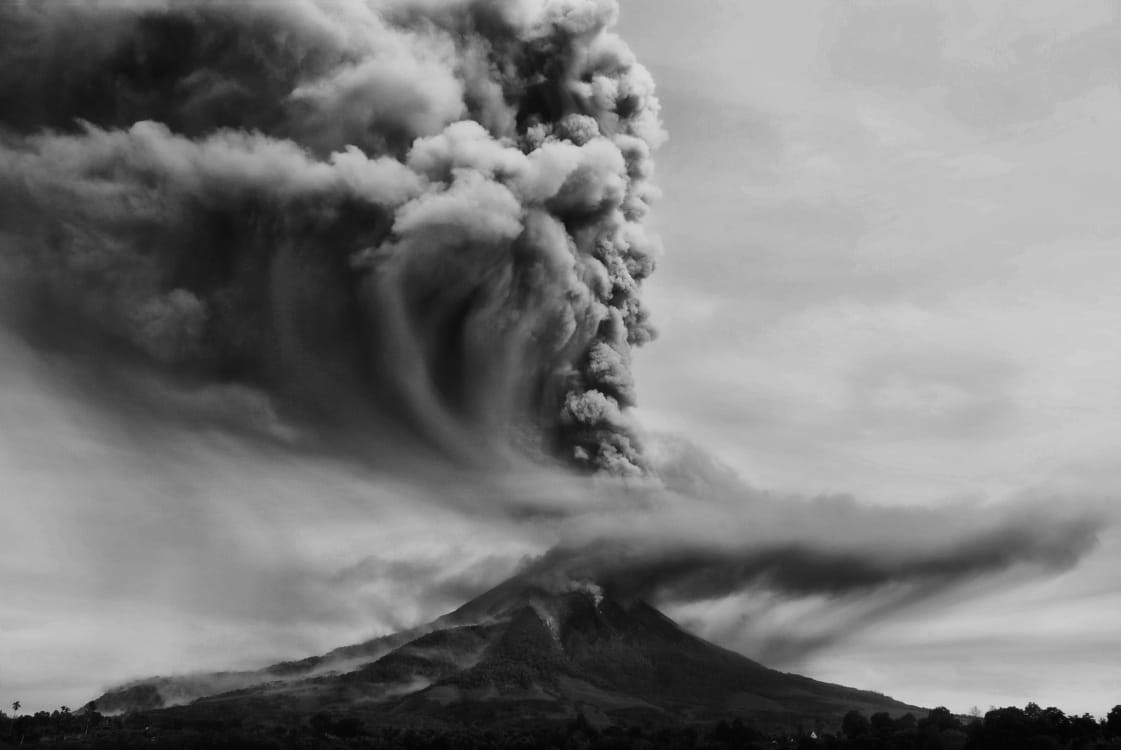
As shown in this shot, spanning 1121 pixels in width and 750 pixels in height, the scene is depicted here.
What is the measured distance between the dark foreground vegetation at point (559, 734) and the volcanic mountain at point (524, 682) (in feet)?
31.6

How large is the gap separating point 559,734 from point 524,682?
103 ft

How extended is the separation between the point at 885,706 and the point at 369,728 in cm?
7107

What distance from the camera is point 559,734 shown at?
104 metres

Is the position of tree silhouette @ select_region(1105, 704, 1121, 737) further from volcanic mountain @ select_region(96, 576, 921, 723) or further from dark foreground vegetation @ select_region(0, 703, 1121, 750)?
volcanic mountain @ select_region(96, 576, 921, 723)

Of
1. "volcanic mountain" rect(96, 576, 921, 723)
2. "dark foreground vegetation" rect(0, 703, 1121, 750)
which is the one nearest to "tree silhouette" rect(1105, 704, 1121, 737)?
"dark foreground vegetation" rect(0, 703, 1121, 750)

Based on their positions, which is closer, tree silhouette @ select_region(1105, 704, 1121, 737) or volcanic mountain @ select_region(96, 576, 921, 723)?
tree silhouette @ select_region(1105, 704, 1121, 737)

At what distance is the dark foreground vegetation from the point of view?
3216 inches

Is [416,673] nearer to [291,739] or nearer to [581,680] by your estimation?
[581,680]

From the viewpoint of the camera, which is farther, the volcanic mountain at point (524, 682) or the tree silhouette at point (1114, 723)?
the volcanic mountain at point (524, 682)

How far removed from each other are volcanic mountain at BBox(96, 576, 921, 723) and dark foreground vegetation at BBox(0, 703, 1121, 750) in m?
9.64

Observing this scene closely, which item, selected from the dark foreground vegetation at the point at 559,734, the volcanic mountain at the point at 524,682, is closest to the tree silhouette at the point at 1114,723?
the dark foreground vegetation at the point at 559,734

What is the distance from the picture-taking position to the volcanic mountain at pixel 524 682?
125500mm

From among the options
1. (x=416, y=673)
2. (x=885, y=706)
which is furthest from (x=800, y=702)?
(x=416, y=673)

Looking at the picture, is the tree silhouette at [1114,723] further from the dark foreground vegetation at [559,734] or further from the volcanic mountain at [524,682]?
the volcanic mountain at [524,682]
